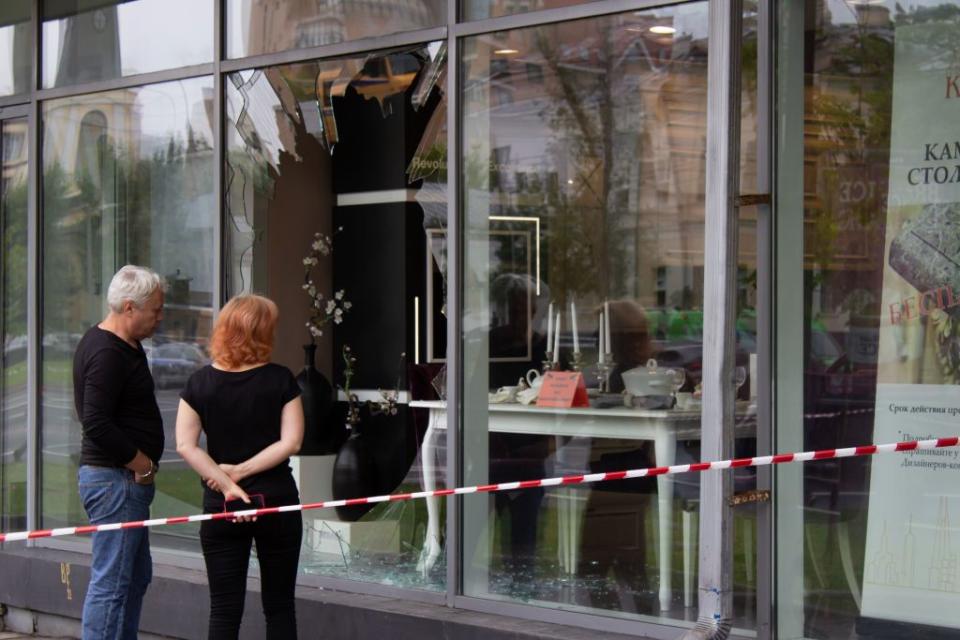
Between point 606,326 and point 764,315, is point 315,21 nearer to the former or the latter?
point 606,326

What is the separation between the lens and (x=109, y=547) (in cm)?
523

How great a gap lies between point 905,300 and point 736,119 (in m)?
1.06

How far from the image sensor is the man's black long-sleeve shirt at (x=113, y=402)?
507 cm

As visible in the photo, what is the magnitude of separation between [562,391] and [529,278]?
56cm

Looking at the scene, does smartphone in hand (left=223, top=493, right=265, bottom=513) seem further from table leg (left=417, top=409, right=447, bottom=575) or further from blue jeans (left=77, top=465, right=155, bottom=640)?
table leg (left=417, top=409, right=447, bottom=575)

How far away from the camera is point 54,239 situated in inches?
324

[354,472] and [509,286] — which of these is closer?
[509,286]

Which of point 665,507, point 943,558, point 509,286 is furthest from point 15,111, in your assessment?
point 943,558

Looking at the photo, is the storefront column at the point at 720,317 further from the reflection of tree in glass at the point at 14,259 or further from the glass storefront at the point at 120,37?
the reflection of tree in glass at the point at 14,259

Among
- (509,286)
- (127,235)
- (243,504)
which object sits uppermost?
(127,235)

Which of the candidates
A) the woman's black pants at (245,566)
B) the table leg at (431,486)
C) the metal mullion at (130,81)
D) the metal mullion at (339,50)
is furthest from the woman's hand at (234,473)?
the metal mullion at (130,81)

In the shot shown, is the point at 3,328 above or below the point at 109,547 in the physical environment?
above

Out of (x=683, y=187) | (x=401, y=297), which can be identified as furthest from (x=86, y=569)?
(x=683, y=187)

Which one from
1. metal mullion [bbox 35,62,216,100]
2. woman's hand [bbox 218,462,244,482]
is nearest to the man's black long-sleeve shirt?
woman's hand [bbox 218,462,244,482]
